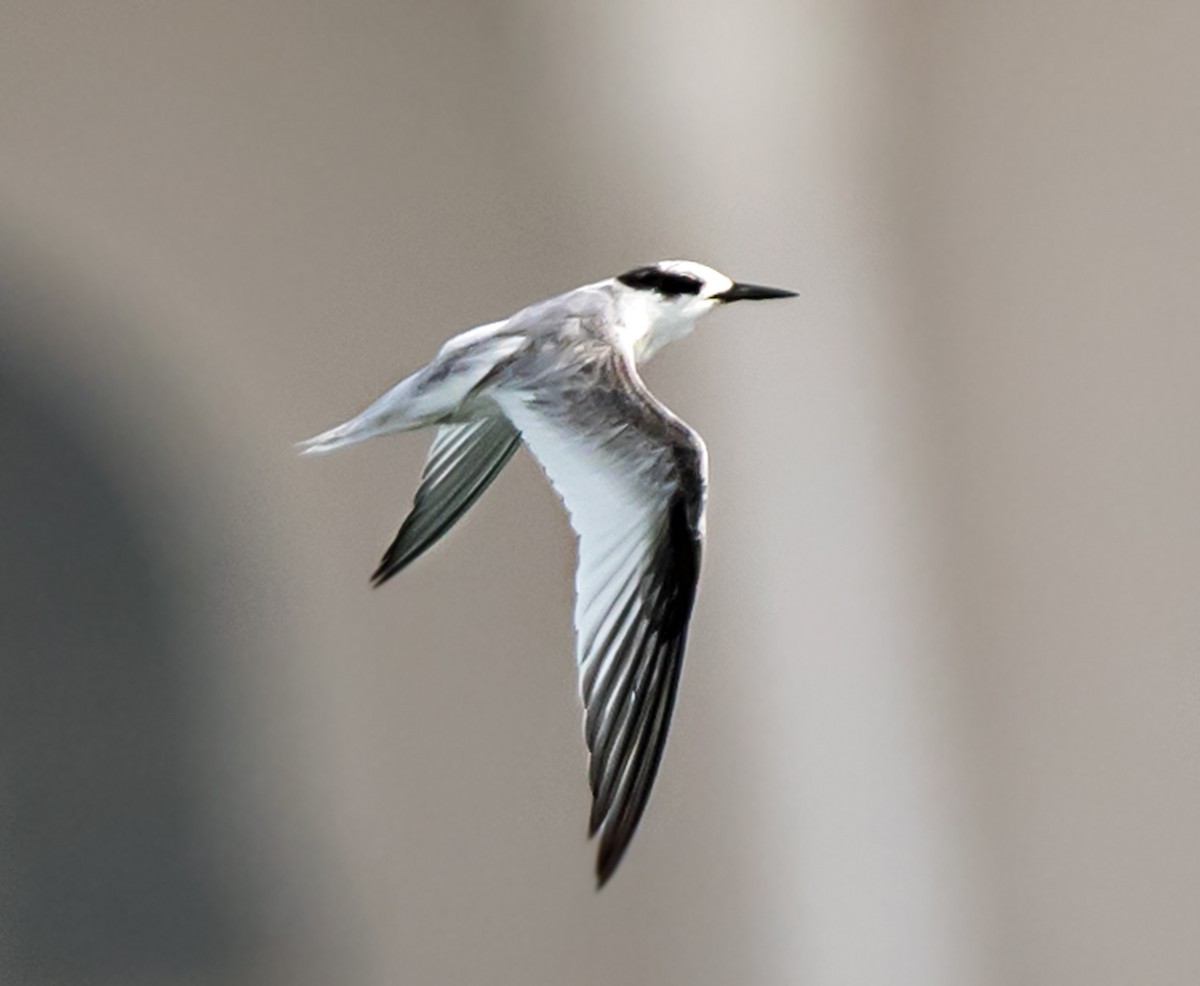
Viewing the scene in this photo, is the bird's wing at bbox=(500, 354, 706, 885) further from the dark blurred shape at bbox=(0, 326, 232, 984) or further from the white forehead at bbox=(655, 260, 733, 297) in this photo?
the dark blurred shape at bbox=(0, 326, 232, 984)

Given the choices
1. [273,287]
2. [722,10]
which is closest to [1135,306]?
[722,10]

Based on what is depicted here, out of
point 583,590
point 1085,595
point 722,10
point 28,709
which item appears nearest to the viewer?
point 583,590

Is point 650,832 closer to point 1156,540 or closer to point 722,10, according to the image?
point 1156,540

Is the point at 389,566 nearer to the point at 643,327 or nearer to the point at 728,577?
the point at 643,327

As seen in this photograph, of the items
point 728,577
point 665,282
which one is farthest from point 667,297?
point 728,577

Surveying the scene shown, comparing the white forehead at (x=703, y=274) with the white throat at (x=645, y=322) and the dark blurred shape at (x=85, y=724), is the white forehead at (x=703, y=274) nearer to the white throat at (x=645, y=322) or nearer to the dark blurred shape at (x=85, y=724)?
the white throat at (x=645, y=322)

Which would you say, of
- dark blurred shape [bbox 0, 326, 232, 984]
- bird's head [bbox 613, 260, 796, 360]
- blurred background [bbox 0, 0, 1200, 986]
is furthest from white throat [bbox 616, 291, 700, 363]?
dark blurred shape [bbox 0, 326, 232, 984]

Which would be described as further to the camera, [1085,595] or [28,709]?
[1085,595]
